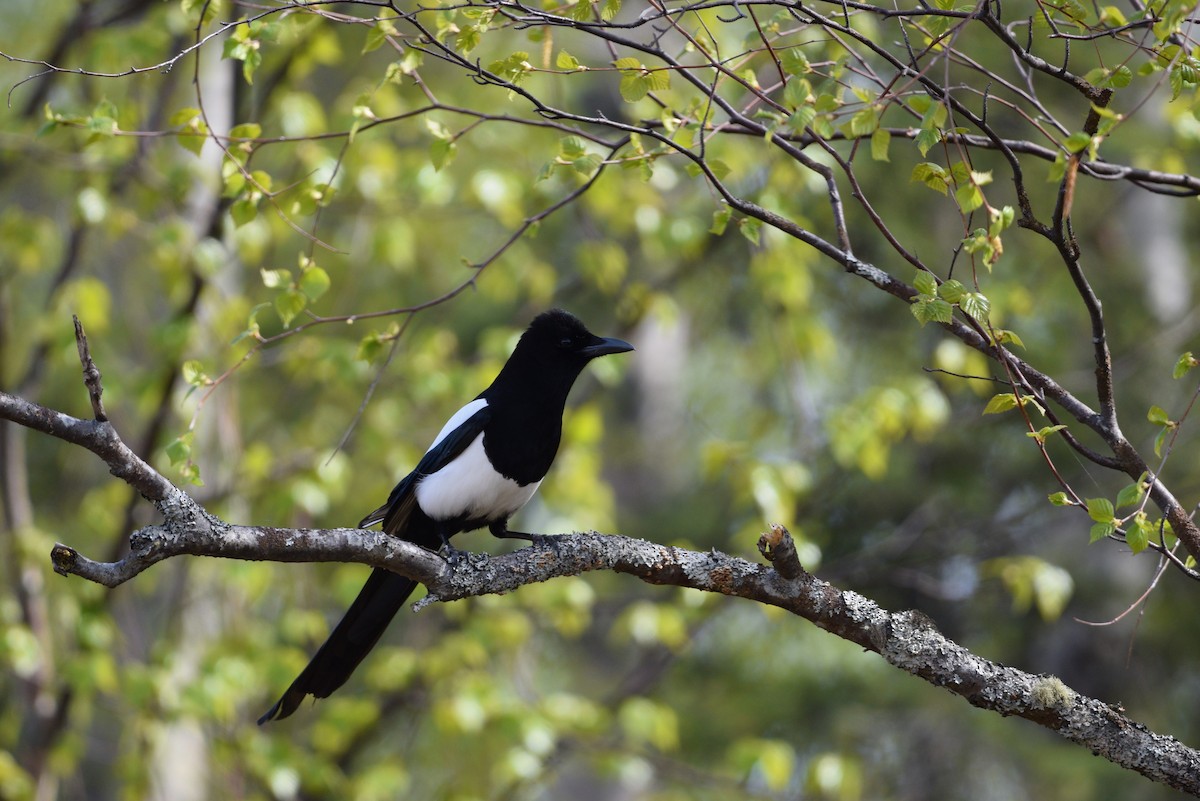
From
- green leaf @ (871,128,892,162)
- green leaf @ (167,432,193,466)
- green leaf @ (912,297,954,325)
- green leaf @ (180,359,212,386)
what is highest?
green leaf @ (871,128,892,162)

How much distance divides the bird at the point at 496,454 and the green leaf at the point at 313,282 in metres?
0.90

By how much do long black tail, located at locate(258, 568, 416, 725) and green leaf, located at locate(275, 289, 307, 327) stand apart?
908 mm

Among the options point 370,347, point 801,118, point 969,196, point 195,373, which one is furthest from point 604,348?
point 969,196

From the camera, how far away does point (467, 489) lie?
3.75 m

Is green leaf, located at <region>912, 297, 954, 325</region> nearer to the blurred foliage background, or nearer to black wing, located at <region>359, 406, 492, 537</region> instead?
the blurred foliage background

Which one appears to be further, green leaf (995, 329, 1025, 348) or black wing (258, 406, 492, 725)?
black wing (258, 406, 492, 725)

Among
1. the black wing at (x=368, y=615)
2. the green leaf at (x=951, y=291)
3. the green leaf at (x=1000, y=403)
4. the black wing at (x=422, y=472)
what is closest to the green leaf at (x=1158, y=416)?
the green leaf at (x=1000, y=403)

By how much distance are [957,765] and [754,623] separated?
173 centimetres

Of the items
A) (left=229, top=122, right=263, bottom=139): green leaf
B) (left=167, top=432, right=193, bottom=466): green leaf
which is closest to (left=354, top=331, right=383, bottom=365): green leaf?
(left=167, top=432, right=193, bottom=466): green leaf

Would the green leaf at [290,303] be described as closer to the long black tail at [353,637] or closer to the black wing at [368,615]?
the black wing at [368,615]

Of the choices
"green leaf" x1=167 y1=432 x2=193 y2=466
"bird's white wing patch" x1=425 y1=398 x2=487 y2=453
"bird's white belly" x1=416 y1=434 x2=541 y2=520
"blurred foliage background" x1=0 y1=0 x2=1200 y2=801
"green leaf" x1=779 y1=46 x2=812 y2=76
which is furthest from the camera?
"blurred foliage background" x1=0 y1=0 x2=1200 y2=801

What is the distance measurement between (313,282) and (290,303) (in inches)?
3.5

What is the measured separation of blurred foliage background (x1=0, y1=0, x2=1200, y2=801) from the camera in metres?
5.25

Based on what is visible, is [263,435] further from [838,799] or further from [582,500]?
[838,799]
